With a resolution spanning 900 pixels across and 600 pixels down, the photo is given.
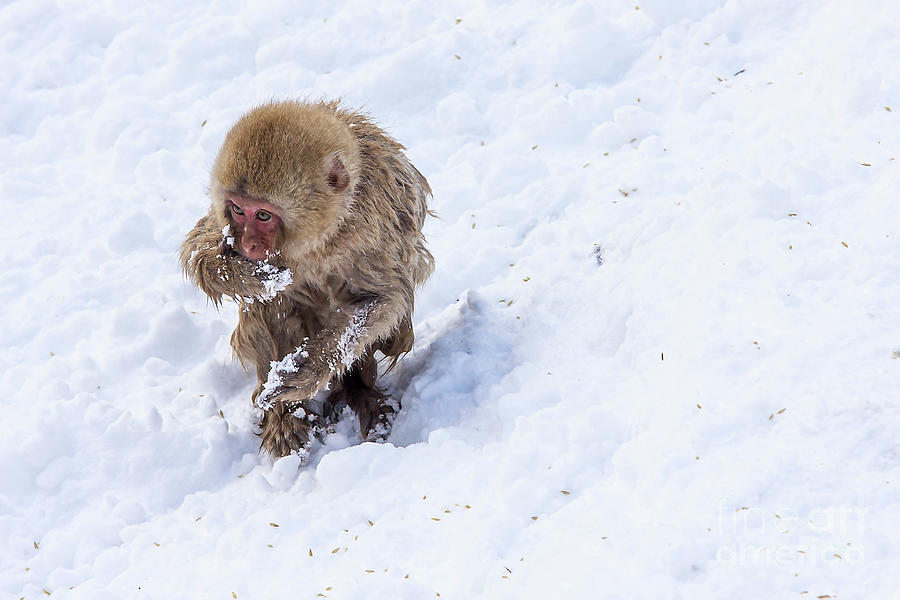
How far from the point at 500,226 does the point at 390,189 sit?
1.39 metres

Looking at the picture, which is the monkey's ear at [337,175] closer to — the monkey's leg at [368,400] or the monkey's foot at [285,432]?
the monkey's leg at [368,400]

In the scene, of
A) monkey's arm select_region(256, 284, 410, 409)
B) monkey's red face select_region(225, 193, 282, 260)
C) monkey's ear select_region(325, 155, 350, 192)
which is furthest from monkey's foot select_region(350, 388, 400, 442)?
monkey's ear select_region(325, 155, 350, 192)

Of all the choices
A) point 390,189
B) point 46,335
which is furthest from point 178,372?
point 390,189

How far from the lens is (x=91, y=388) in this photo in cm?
516

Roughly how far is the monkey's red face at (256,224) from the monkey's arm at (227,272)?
127mm

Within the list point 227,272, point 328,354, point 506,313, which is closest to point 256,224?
point 227,272

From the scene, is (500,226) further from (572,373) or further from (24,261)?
(24,261)

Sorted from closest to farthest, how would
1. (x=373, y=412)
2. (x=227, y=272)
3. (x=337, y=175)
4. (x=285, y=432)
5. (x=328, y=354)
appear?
(x=337, y=175)
(x=227, y=272)
(x=328, y=354)
(x=285, y=432)
(x=373, y=412)

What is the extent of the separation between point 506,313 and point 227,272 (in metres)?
1.68

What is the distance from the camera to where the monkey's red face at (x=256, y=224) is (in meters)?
4.08

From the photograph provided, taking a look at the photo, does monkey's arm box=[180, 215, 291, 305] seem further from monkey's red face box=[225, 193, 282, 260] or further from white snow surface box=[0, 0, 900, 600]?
white snow surface box=[0, 0, 900, 600]

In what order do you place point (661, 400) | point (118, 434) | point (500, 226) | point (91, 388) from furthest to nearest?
point (500, 226)
point (91, 388)
point (118, 434)
point (661, 400)

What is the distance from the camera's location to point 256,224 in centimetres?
416

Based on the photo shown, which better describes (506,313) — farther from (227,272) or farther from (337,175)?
(227,272)
